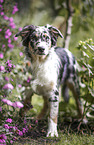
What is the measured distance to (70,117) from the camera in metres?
3.27

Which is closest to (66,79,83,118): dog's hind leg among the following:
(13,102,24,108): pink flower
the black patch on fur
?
the black patch on fur

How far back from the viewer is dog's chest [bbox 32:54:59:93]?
252 cm

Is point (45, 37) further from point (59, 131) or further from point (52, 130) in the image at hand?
point (59, 131)

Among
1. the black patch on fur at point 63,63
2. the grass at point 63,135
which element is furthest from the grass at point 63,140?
A: the black patch on fur at point 63,63

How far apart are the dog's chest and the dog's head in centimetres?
19

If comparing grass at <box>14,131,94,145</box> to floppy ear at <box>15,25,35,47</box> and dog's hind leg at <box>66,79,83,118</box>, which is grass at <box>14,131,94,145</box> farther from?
floppy ear at <box>15,25,35,47</box>

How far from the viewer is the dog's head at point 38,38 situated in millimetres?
2382

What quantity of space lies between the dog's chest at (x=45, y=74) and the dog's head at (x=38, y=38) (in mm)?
192

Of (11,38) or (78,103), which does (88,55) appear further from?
(11,38)

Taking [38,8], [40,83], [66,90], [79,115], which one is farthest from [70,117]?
[38,8]

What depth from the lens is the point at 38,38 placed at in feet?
7.91

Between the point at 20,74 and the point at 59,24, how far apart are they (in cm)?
145

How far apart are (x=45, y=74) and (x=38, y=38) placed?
1.60 feet

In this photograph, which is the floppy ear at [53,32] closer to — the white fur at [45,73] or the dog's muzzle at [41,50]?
the white fur at [45,73]
